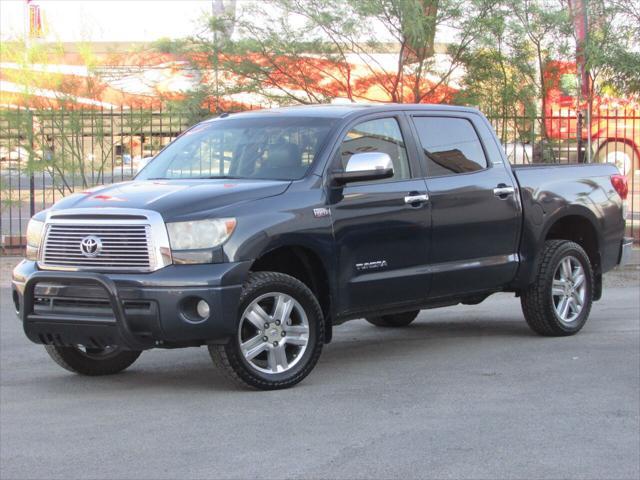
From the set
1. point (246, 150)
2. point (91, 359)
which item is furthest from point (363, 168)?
point (91, 359)

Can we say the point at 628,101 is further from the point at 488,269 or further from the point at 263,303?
the point at 263,303

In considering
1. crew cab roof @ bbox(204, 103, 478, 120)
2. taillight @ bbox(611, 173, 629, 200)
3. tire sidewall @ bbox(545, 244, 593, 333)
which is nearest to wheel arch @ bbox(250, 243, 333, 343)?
crew cab roof @ bbox(204, 103, 478, 120)

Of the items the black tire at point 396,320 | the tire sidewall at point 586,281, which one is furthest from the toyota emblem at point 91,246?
the tire sidewall at point 586,281

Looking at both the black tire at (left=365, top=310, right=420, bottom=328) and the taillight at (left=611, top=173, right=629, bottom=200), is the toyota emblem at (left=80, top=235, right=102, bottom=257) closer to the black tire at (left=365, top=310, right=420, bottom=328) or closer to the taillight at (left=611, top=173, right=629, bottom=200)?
the black tire at (left=365, top=310, right=420, bottom=328)

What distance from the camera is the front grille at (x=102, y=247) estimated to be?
7316 mm

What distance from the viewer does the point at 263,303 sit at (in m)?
7.71

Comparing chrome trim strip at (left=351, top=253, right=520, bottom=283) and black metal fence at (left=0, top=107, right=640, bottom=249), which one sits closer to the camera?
chrome trim strip at (left=351, top=253, right=520, bottom=283)

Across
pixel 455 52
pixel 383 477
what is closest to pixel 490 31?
pixel 455 52

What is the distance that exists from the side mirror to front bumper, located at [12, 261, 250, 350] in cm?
111

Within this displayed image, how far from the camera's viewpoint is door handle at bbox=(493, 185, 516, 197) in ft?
30.5

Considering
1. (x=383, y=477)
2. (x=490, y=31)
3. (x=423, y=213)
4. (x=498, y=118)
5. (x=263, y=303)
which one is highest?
(x=490, y=31)

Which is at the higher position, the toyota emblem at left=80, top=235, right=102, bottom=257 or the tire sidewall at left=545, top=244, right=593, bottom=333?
the toyota emblem at left=80, top=235, right=102, bottom=257

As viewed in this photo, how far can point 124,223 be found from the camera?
736 centimetres

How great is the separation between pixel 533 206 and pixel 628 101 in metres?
9.26
